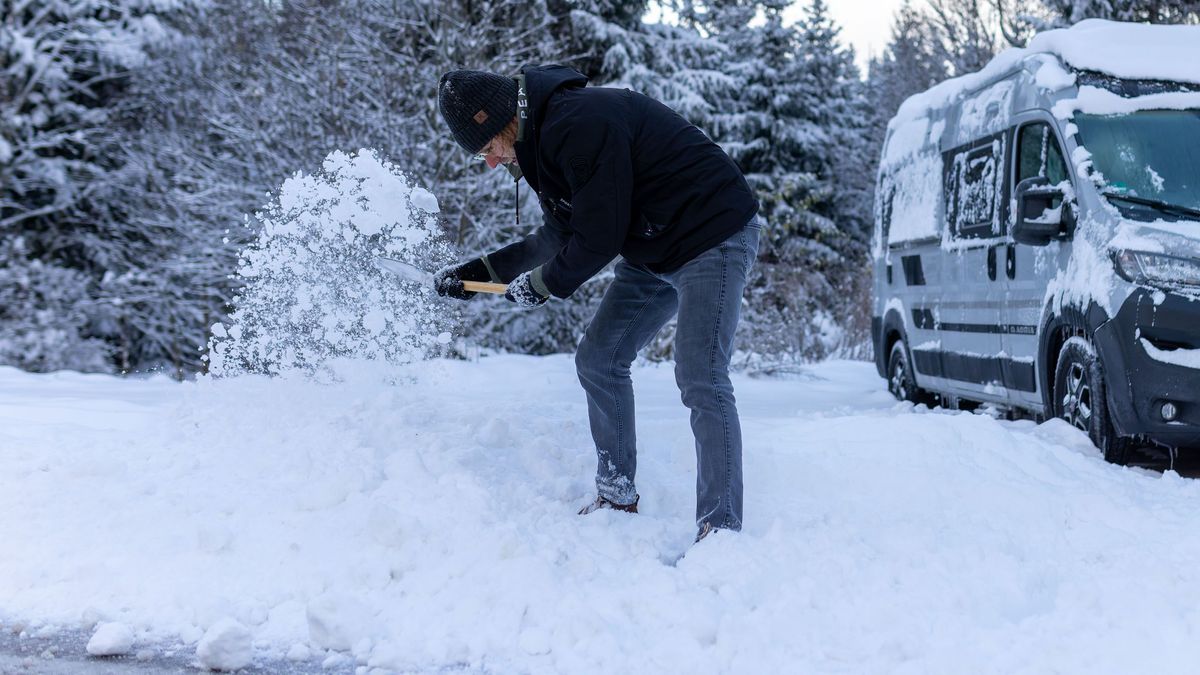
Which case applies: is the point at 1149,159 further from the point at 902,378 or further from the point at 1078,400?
the point at 902,378

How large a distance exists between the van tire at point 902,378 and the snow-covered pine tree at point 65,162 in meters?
10.1

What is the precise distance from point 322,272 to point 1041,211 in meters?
3.85

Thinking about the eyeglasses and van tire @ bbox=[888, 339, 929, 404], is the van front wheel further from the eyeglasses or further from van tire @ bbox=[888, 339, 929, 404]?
the eyeglasses

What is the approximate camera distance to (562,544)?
3945 millimetres

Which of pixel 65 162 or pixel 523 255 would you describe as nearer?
pixel 523 255

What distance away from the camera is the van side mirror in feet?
20.0

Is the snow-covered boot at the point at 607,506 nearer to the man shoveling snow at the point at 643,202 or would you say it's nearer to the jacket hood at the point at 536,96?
the man shoveling snow at the point at 643,202

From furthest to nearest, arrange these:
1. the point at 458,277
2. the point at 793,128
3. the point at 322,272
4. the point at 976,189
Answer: the point at 793,128
the point at 976,189
the point at 322,272
the point at 458,277

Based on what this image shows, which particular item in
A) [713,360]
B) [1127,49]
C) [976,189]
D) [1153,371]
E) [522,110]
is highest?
[1127,49]

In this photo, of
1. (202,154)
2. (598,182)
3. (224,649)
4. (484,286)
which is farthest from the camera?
(202,154)

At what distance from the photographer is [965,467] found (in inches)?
195

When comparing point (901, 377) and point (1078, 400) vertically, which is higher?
point (1078, 400)

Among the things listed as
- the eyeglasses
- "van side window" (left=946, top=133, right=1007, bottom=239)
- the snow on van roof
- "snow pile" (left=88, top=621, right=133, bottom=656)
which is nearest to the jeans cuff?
the eyeglasses

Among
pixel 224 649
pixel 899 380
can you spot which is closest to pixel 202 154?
pixel 899 380
